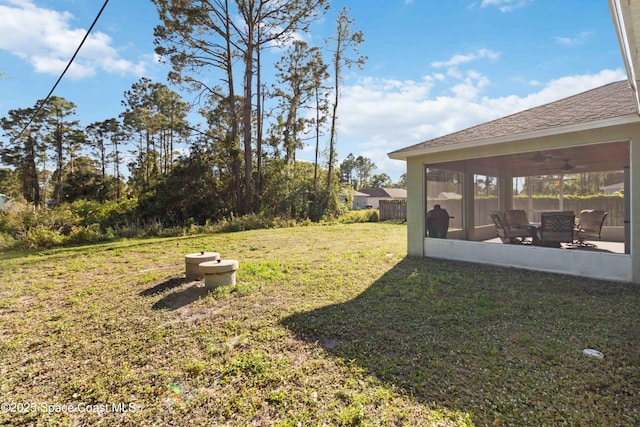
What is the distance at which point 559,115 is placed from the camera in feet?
18.9

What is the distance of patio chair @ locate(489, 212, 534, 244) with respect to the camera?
23.9ft

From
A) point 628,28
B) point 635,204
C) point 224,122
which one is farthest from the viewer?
point 224,122

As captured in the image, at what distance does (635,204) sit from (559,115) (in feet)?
6.65

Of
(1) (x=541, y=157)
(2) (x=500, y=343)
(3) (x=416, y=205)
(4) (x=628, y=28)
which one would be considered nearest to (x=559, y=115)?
(1) (x=541, y=157)

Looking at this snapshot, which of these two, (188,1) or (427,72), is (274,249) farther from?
(188,1)

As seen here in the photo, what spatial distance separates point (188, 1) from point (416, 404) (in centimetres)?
1669

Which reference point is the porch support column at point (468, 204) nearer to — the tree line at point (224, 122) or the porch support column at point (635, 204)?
the porch support column at point (635, 204)

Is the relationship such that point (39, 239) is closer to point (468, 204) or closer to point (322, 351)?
point (322, 351)

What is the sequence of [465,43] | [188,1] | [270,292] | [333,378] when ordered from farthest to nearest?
[188,1] → [465,43] → [270,292] → [333,378]

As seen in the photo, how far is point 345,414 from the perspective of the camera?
2031 mm

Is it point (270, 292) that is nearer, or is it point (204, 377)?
point (204, 377)

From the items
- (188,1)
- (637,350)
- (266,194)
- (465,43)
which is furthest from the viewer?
(266,194)

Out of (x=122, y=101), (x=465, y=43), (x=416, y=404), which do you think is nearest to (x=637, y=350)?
(x=416, y=404)

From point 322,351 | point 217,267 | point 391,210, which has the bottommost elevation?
point 322,351
